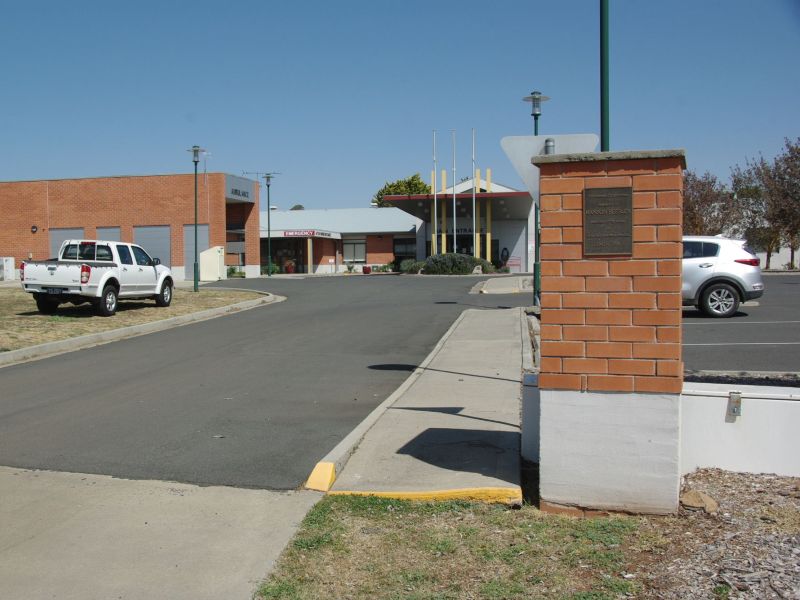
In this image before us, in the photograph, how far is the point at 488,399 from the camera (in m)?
8.98

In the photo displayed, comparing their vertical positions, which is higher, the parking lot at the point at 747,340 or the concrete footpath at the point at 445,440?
the parking lot at the point at 747,340

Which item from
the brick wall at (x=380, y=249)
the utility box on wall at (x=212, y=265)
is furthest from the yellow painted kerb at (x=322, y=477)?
the brick wall at (x=380, y=249)

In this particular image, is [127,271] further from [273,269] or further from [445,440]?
[273,269]

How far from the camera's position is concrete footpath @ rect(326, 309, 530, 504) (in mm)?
5473

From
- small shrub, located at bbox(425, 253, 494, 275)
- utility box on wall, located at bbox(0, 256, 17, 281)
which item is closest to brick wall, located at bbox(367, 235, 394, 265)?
small shrub, located at bbox(425, 253, 494, 275)

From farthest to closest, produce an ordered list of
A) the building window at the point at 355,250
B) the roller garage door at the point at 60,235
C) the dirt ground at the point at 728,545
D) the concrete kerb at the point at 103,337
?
the building window at the point at 355,250 < the roller garage door at the point at 60,235 < the concrete kerb at the point at 103,337 < the dirt ground at the point at 728,545

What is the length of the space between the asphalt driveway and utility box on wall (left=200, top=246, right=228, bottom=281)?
993 inches

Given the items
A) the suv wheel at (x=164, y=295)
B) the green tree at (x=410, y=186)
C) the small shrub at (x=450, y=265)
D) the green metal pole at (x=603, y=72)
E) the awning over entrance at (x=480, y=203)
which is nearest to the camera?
the green metal pole at (x=603, y=72)

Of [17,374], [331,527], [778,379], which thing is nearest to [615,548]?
[331,527]

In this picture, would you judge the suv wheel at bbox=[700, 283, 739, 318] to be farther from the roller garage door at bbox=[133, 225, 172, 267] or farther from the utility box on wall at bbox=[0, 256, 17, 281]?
the roller garage door at bbox=[133, 225, 172, 267]

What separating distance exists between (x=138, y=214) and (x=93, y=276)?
3162 cm

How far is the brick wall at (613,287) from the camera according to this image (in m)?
4.80

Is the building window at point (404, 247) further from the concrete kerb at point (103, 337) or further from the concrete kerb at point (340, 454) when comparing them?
the concrete kerb at point (340, 454)

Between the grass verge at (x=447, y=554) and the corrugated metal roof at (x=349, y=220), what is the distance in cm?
5893
